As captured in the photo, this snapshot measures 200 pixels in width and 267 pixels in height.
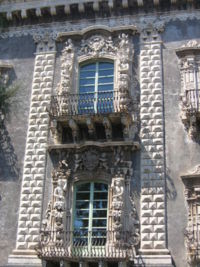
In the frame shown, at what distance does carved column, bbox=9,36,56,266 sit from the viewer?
15.1 m

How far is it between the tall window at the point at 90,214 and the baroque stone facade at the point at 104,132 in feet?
0.11

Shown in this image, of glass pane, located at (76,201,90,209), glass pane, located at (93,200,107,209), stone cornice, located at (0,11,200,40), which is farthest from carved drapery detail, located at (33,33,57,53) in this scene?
glass pane, located at (93,200,107,209)

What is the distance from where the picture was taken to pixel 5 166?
16.4 m

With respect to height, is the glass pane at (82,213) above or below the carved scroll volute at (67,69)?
below

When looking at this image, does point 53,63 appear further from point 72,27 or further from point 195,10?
point 195,10

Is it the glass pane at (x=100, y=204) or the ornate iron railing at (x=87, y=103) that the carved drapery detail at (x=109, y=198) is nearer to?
the glass pane at (x=100, y=204)

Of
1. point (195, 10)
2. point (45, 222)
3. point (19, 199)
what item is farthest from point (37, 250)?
point (195, 10)

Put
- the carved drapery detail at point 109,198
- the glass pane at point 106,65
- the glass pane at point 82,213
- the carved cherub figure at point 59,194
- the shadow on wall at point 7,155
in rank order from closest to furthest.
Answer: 1. the carved drapery detail at point 109,198
2. the carved cherub figure at point 59,194
3. the glass pane at point 82,213
4. the shadow on wall at point 7,155
5. the glass pane at point 106,65

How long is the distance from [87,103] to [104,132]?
1242 mm

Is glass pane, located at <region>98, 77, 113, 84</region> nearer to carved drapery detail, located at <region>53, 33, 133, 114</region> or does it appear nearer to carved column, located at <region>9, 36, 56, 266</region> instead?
carved drapery detail, located at <region>53, 33, 133, 114</region>

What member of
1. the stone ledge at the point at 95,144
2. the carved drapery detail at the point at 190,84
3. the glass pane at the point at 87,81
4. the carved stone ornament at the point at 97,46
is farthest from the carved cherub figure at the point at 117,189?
the carved stone ornament at the point at 97,46

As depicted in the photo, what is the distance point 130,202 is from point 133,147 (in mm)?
1833

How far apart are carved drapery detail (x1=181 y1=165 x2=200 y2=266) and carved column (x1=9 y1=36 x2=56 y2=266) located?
4.68 metres

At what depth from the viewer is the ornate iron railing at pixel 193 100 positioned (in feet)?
50.4
